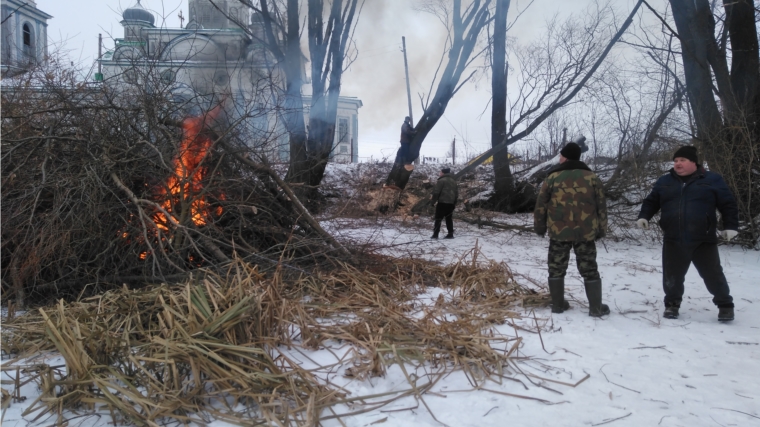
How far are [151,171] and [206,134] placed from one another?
0.83m

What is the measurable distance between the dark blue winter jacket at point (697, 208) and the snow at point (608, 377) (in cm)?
76

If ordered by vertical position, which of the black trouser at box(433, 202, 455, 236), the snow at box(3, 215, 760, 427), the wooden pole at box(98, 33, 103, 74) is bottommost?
the snow at box(3, 215, 760, 427)

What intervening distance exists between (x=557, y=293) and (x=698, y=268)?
120cm

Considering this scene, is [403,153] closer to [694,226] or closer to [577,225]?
[577,225]

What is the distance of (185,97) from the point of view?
634 centimetres

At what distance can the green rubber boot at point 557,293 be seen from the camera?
4262 millimetres

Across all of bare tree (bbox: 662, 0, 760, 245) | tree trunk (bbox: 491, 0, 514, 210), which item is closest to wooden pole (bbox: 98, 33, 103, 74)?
tree trunk (bbox: 491, 0, 514, 210)

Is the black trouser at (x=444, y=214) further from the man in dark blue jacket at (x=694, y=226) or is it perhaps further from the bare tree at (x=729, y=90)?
the man in dark blue jacket at (x=694, y=226)

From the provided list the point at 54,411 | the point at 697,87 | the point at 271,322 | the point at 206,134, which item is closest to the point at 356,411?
the point at 271,322

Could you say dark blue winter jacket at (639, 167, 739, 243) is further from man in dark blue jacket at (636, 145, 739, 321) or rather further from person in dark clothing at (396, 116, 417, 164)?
person in dark clothing at (396, 116, 417, 164)

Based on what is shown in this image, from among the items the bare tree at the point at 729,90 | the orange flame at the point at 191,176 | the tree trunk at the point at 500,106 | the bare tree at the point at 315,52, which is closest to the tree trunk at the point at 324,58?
the bare tree at the point at 315,52

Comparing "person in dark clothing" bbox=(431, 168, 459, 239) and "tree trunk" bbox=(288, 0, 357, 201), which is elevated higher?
"tree trunk" bbox=(288, 0, 357, 201)

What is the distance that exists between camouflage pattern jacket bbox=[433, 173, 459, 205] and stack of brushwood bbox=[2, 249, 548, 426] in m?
5.15

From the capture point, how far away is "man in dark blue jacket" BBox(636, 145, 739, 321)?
400 cm
